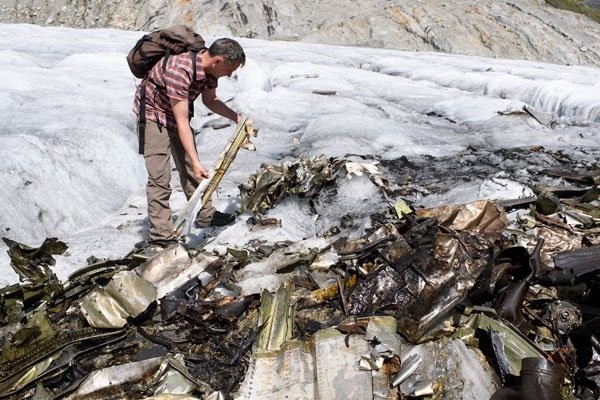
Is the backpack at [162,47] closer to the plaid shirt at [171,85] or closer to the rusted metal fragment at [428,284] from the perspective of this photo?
the plaid shirt at [171,85]

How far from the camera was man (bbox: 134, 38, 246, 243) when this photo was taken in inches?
169

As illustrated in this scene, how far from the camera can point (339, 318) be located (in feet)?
11.0

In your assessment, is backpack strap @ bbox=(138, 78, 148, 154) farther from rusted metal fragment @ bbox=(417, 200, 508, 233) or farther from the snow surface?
rusted metal fragment @ bbox=(417, 200, 508, 233)

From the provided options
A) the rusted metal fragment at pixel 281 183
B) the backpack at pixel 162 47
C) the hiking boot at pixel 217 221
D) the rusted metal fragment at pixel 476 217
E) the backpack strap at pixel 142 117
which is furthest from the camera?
the rusted metal fragment at pixel 281 183

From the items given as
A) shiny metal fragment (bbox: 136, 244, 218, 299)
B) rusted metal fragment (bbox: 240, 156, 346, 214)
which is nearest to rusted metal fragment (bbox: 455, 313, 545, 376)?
shiny metal fragment (bbox: 136, 244, 218, 299)

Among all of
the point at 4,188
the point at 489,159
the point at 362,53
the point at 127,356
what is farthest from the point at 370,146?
the point at 362,53

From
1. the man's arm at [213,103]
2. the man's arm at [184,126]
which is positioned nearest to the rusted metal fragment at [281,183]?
the man's arm at [213,103]

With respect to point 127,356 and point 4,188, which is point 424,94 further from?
point 127,356

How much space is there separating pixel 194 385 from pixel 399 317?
126 cm

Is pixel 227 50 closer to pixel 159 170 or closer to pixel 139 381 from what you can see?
pixel 159 170

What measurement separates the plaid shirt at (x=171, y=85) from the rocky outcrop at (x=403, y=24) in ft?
75.5

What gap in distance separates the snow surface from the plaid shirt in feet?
4.31

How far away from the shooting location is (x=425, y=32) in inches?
1091

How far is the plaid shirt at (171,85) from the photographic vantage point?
429cm
